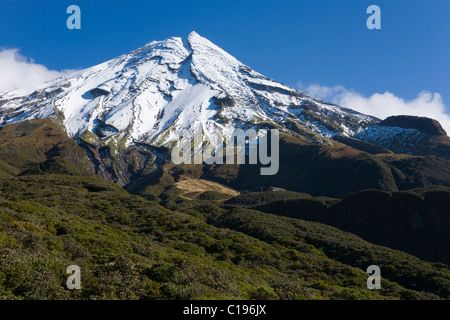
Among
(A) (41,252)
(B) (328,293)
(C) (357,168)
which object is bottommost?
(B) (328,293)

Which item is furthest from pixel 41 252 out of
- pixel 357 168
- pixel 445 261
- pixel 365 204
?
pixel 357 168

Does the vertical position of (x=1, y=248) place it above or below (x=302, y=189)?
below

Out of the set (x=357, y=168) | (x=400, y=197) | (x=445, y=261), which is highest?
(x=357, y=168)

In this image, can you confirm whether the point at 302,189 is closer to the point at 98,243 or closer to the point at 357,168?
the point at 357,168

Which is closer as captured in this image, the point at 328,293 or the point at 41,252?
the point at 41,252

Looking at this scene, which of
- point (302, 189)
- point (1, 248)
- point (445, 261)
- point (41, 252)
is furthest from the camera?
point (302, 189)

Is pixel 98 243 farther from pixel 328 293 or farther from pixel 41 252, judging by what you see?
pixel 328 293
